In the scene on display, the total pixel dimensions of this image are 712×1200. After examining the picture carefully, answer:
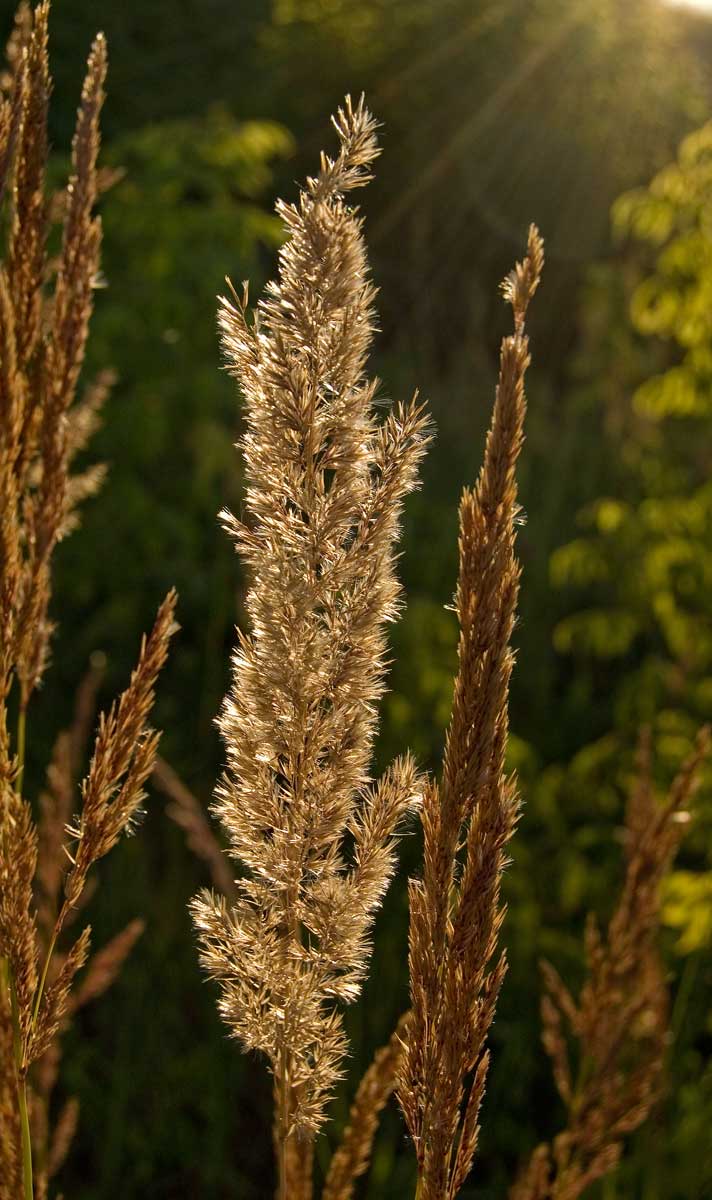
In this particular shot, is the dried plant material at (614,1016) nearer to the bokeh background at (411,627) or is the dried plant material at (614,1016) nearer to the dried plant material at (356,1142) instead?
the dried plant material at (356,1142)

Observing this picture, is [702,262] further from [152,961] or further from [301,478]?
[301,478]

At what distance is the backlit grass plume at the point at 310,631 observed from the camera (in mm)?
913

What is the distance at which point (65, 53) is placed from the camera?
11.2 m

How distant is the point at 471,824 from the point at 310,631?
20cm

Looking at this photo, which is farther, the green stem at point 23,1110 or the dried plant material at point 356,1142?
the dried plant material at point 356,1142

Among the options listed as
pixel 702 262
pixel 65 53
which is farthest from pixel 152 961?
pixel 65 53

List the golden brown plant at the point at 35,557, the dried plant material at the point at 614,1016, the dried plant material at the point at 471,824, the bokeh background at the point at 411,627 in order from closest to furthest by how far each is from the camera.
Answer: the dried plant material at the point at 471,824
the golden brown plant at the point at 35,557
the dried plant material at the point at 614,1016
the bokeh background at the point at 411,627

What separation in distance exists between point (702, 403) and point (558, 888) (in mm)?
1685

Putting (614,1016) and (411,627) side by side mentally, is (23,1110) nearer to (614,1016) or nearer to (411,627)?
(614,1016)

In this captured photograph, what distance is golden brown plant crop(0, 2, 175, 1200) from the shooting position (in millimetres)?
1027

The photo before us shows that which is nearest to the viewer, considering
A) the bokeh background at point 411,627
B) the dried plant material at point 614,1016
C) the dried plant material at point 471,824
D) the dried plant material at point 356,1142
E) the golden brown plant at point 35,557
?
the dried plant material at point 471,824

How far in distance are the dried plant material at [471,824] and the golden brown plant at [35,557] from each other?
0.89 feet

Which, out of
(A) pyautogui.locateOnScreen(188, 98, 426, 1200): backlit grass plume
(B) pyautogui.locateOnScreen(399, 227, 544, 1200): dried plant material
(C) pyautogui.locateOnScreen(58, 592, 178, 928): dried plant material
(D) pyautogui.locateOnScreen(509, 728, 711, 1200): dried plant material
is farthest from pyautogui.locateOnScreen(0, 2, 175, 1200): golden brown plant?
(D) pyautogui.locateOnScreen(509, 728, 711, 1200): dried plant material

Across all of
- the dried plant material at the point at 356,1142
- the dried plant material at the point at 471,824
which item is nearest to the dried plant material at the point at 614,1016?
the dried plant material at the point at 356,1142
